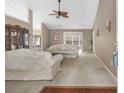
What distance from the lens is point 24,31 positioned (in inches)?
387

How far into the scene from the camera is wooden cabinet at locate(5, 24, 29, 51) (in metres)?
7.60

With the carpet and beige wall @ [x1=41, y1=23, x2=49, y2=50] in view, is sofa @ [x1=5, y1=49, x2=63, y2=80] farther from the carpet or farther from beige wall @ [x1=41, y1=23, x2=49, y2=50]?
beige wall @ [x1=41, y1=23, x2=49, y2=50]

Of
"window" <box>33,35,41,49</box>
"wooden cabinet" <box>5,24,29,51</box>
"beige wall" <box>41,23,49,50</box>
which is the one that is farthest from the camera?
"window" <box>33,35,41,49</box>

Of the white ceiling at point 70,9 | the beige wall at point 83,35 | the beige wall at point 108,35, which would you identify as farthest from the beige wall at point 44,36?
the beige wall at point 108,35

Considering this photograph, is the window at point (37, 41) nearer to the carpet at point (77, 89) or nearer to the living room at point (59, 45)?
the living room at point (59, 45)

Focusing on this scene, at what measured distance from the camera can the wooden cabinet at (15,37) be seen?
7.60 meters

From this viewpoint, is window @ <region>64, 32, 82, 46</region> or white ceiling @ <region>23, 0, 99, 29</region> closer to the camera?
white ceiling @ <region>23, 0, 99, 29</region>

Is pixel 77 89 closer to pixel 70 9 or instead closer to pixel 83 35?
pixel 70 9

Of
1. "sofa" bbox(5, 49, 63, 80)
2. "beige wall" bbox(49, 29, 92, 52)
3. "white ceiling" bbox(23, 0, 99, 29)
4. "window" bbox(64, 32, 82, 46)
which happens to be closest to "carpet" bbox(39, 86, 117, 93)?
"sofa" bbox(5, 49, 63, 80)

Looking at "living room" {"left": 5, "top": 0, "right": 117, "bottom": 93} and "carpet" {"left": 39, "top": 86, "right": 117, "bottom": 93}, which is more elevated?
"living room" {"left": 5, "top": 0, "right": 117, "bottom": 93}

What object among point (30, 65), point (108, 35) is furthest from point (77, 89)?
point (108, 35)

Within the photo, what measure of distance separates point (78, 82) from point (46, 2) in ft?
21.5

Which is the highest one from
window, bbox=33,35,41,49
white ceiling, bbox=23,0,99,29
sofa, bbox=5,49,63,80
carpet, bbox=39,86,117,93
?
white ceiling, bbox=23,0,99,29

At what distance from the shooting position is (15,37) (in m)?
8.55
